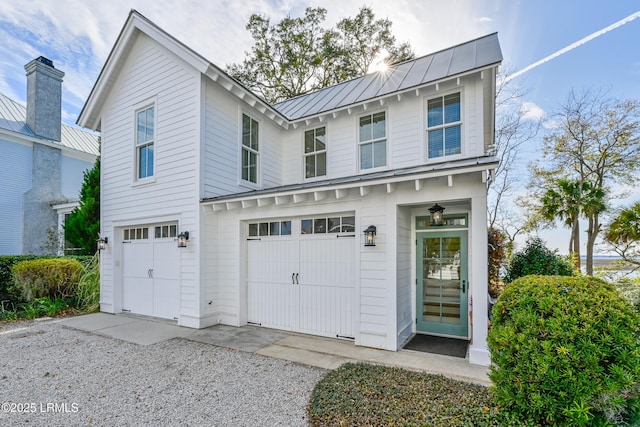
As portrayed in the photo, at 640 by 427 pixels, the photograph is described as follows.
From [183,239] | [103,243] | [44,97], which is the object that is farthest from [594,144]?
[44,97]

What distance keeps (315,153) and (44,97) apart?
12.7m

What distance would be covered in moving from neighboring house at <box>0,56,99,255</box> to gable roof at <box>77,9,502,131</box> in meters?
5.90

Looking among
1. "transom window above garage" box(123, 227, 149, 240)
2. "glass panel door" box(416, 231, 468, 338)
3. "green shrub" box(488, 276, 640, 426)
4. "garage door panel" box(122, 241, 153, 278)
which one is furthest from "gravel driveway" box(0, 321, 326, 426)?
"transom window above garage" box(123, 227, 149, 240)

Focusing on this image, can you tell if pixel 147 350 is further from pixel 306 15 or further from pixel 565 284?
pixel 306 15

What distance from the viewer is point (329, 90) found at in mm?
10094

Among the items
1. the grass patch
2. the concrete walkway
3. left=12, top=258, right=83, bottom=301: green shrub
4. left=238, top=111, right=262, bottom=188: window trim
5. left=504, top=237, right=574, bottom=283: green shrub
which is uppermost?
left=238, top=111, right=262, bottom=188: window trim

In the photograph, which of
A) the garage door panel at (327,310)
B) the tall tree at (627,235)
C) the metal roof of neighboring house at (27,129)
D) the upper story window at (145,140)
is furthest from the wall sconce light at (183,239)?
the tall tree at (627,235)

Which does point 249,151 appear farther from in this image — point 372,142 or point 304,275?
point 304,275

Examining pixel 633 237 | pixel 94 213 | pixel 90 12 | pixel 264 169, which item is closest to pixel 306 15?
pixel 90 12

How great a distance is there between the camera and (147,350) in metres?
5.43

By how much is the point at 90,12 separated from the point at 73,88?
7.54 m

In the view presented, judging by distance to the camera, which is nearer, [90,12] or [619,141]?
[90,12]

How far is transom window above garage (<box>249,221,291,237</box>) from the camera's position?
263 inches

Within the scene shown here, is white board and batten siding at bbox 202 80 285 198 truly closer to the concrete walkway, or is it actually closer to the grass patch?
the concrete walkway
